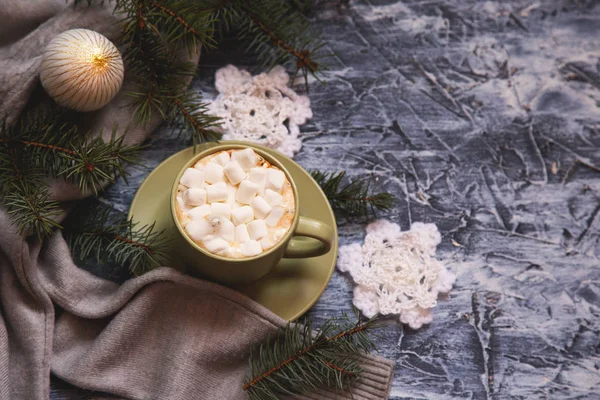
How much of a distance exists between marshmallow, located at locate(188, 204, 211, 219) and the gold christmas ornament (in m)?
0.21

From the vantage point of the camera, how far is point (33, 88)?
0.84 metres

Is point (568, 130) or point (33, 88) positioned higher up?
point (33, 88)

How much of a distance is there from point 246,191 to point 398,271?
30 centimetres

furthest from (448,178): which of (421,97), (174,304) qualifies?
(174,304)

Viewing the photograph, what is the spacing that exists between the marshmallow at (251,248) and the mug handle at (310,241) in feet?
0.19

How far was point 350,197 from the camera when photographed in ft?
3.05

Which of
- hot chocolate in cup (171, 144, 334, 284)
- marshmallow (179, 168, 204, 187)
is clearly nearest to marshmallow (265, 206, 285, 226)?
hot chocolate in cup (171, 144, 334, 284)

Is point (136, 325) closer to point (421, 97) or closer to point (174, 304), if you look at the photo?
point (174, 304)

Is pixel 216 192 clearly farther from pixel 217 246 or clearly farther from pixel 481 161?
pixel 481 161

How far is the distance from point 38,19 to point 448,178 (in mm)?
698

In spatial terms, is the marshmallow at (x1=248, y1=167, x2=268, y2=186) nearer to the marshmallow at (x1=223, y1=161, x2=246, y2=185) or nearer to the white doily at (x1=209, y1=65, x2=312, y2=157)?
the marshmallow at (x1=223, y1=161, x2=246, y2=185)

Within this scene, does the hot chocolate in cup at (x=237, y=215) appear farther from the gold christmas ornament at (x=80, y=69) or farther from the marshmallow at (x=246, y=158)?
the gold christmas ornament at (x=80, y=69)

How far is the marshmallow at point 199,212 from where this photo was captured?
0.77 m

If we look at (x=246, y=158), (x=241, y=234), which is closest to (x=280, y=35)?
(x=246, y=158)
